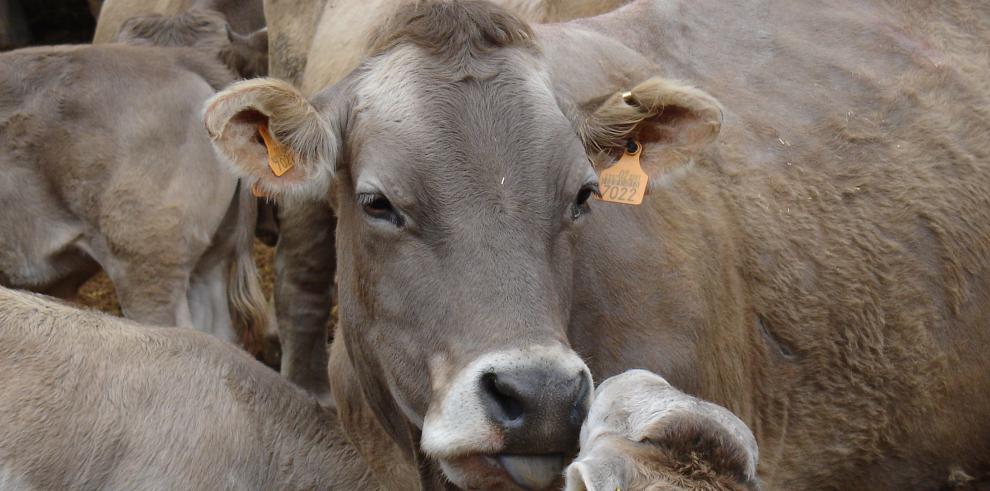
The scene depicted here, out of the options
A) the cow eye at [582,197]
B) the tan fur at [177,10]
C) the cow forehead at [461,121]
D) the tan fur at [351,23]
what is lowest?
the tan fur at [177,10]

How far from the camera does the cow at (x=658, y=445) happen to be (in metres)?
3.48

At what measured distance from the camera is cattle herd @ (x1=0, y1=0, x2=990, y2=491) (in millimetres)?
4039

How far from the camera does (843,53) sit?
5969 millimetres

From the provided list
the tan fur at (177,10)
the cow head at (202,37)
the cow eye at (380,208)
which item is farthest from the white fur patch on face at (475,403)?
the tan fur at (177,10)

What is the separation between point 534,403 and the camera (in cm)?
385

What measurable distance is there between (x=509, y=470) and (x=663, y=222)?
1318 mm

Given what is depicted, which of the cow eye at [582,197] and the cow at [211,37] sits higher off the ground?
the cow eye at [582,197]

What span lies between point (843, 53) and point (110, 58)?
4.26 metres

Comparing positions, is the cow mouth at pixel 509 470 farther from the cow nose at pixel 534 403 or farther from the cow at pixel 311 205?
the cow at pixel 311 205

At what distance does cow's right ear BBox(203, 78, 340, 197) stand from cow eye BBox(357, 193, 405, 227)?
22 centimetres

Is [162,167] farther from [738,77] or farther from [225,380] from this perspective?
[738,77]

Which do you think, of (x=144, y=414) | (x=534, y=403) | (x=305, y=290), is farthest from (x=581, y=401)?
A: (x=305, y=290)

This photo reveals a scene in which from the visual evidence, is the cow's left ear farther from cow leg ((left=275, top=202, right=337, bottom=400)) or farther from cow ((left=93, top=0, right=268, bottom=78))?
cow ((left=93, top=0, right=268, bottom=78))

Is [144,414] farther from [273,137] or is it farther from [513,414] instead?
[513,414]
